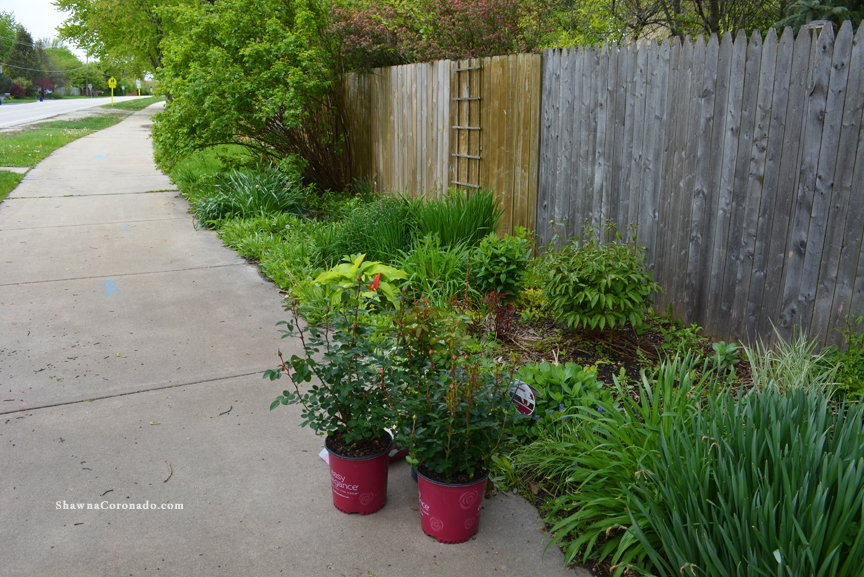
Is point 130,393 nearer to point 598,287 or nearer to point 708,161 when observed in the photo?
point 598,287

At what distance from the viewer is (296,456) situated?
142 inches

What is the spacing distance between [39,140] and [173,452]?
20472 mm

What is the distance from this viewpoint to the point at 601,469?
2.95 meters

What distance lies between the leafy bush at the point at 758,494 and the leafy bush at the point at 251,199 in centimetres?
704

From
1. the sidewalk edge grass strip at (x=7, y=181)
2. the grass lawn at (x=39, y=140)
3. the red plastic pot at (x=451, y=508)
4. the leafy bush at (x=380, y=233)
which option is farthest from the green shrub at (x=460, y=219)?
the grass lawn at (x=39, y=140)

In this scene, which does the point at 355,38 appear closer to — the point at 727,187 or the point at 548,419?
the point at 727,187

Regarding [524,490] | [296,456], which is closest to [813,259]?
[524,490]

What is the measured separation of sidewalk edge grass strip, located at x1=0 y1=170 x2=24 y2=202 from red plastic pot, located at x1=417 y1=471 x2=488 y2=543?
10.3 meters

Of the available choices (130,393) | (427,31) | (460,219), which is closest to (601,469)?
(130,393)

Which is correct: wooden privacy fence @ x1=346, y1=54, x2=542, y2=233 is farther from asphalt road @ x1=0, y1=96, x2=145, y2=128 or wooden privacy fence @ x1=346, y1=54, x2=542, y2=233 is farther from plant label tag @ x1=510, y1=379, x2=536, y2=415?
asphalt road @ x1=0, y1=96, x2=145, y2=128

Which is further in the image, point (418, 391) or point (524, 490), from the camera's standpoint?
point (524, 490)

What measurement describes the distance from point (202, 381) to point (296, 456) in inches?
45.8

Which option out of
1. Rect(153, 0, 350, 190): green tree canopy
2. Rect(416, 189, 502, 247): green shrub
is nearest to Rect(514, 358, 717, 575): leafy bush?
Rect(416, 189, 502, 247): green shrub

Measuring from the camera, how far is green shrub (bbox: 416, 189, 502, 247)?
6.35 meters
